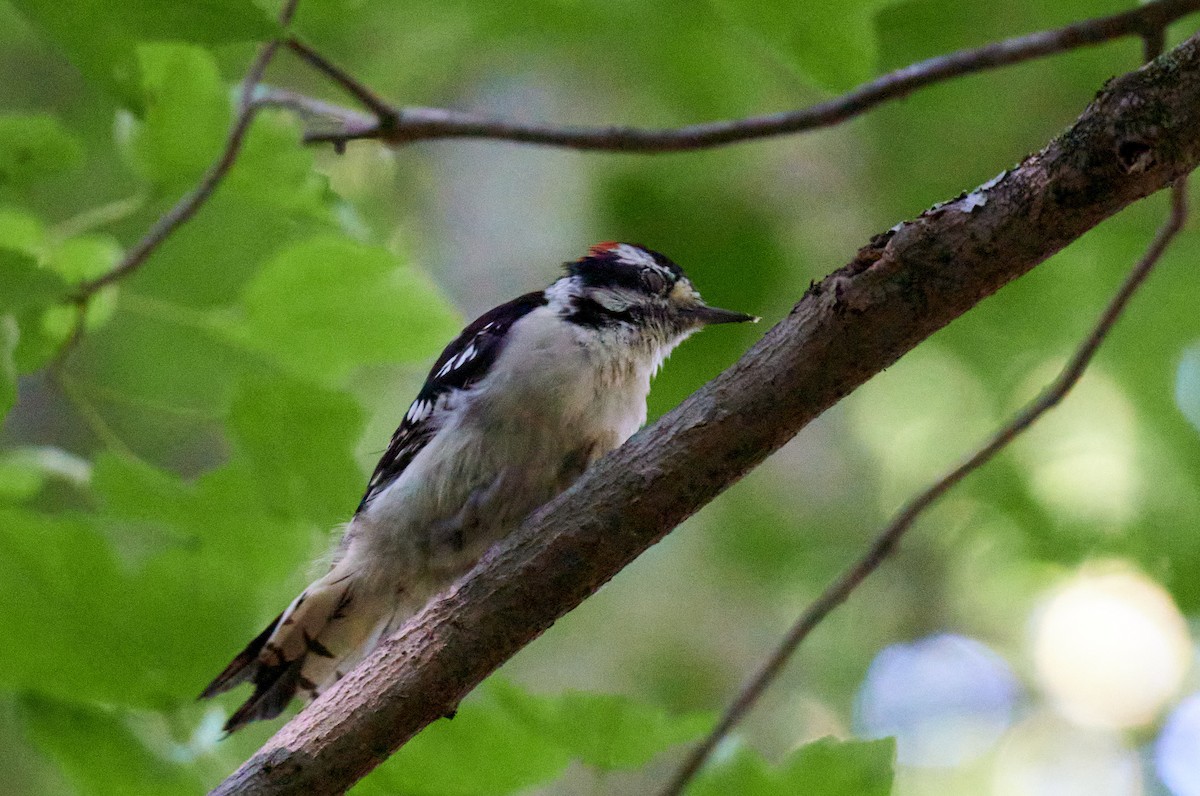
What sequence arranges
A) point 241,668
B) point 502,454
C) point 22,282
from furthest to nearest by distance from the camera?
1. point 502,454
2. point 241,668
3. point 22,282

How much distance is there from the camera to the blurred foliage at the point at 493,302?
2258mm

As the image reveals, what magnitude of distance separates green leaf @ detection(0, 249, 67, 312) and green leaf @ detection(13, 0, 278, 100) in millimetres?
353

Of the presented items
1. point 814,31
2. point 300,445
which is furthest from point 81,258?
point 814,31

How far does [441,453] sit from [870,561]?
3.44 ft

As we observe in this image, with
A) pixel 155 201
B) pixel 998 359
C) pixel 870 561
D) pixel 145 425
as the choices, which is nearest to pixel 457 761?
pixel 870 561

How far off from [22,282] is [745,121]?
5.18ft

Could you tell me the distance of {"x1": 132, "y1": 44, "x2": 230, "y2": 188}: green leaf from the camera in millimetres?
2377

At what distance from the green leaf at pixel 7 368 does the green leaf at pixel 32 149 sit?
319 millimetres

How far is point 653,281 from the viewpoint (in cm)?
322

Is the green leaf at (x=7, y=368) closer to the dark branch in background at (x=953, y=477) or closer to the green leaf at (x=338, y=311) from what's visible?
the green leaf at (x=338, y=311)

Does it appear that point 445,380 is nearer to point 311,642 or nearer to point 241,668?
point 311,642

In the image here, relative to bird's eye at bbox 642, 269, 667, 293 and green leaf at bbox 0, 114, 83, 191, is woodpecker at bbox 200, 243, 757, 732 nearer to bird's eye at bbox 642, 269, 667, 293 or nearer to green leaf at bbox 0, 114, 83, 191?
bird's eye at bbox 642, 269, 667, 293

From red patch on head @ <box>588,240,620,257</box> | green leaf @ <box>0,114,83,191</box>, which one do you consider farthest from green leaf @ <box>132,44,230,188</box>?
red patch on head @ <box>588,240,620,257</box>

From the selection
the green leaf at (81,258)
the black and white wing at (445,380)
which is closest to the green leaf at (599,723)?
the black and white wing at (445,380)
